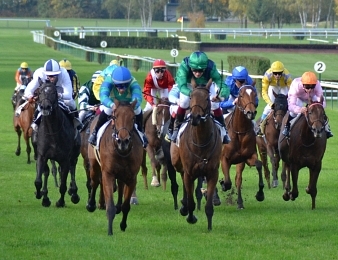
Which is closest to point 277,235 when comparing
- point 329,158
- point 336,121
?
point 329,158

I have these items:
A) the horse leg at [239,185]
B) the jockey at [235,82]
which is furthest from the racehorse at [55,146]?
the jockey at [235,82]

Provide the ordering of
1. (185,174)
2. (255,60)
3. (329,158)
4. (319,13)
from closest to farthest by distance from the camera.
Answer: (185,174), (329,158), (255,60), (319,13)

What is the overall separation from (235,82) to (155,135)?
5.30 feet

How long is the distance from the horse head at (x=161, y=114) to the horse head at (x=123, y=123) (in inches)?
160

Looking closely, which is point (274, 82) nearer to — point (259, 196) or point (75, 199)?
point (259, 196)

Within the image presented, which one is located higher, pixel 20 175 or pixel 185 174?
pixel 185 174

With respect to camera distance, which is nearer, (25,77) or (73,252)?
(73,252)

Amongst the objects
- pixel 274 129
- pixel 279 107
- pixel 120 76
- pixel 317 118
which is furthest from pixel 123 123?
pixel 274 129

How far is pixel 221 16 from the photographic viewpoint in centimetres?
11262

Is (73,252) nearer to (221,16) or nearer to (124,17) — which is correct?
(221,16)

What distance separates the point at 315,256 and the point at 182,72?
120 inches

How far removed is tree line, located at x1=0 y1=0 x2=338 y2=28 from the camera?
9344cm

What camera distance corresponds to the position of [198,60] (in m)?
11.4

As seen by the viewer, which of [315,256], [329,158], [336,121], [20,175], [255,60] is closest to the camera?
[315,256]
